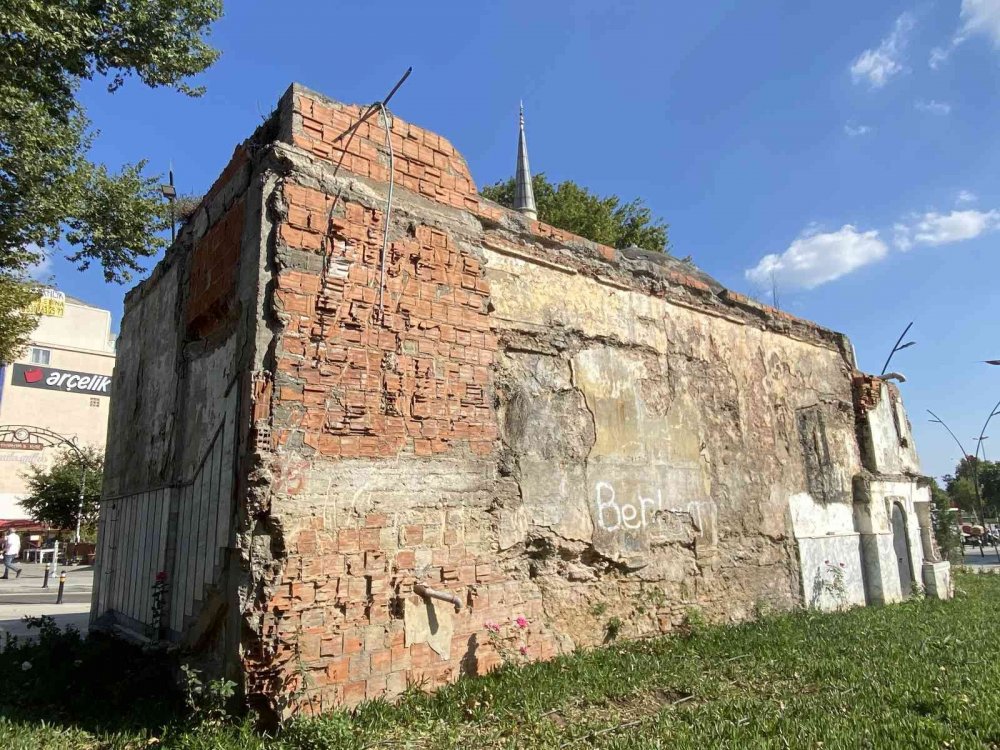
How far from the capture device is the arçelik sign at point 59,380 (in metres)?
39.8

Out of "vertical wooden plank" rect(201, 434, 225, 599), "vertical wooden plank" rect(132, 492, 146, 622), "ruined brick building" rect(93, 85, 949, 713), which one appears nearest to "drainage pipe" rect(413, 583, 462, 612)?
"ruined brick building" rect(93, 85, 949, 713)

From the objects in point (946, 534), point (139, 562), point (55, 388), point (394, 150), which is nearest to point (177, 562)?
point (139, 562)

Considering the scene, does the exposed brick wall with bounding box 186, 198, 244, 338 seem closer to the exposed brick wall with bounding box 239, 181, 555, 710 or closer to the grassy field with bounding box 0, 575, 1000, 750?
the exposed brick wall with bounding box 239, 181, 555, 710

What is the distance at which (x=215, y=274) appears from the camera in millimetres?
4887

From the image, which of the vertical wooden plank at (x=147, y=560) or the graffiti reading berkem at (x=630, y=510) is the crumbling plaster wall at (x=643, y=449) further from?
the vertical wooden plank at (x=147, y=560)

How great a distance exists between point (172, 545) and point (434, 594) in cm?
205

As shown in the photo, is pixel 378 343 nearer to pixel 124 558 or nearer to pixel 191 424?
pixel 191 424

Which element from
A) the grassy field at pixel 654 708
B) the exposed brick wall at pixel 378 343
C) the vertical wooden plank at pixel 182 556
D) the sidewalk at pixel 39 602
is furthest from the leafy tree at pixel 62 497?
the exposed brick wall at pixel 378 343

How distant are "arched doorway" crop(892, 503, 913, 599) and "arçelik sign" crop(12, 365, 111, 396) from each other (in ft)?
136

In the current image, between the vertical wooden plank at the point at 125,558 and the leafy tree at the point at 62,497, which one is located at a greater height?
the leafy tree at the point at 62,497

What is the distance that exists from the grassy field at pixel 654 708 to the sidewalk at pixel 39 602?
11.8 ft

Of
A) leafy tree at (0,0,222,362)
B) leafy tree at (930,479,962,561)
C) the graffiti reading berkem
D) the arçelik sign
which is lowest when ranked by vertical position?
leafy tree at (930,479,962,561)

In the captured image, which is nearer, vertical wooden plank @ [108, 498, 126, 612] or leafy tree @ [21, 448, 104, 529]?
vertical wooden plank @ [108, 498, 126, 612]

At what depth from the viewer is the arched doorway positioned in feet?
30.5
